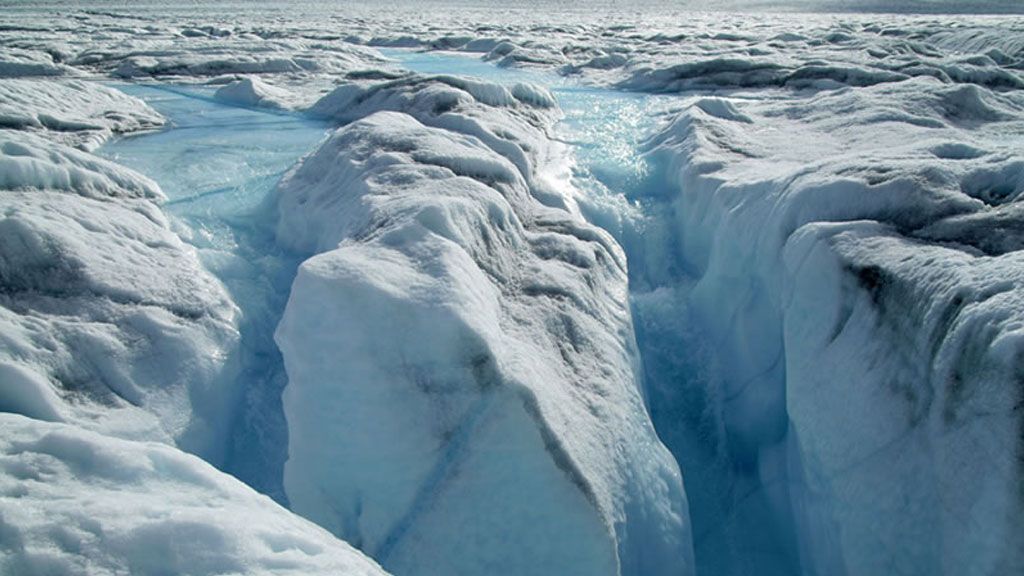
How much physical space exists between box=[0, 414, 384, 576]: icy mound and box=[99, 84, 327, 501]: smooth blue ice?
125cm

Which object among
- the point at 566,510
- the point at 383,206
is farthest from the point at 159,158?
the point at 566,510

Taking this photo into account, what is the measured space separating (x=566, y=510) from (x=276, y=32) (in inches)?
700

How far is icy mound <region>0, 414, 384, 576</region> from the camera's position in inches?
46.8

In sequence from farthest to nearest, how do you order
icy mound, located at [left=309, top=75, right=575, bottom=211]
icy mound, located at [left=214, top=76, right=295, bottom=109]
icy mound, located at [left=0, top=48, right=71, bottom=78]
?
1. icy mound, located at [left=0, top=48, right=71, bottom=78]
2. icy mound, located at [left=214, top=76, right=295, bottom=109]
3. icy mound, located at [left=309, top=75, right=575, bottom=211]

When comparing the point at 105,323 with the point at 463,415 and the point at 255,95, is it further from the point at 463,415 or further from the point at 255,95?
the point at 255,95

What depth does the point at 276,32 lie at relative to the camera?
17031 millimetres

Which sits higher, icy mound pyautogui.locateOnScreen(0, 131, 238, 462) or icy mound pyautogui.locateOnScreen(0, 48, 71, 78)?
icy mound pyautogui.locateOnScreen(0, 48, 71, 78)

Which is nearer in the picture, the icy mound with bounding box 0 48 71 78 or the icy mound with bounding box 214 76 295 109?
the icy mound with bounding box 214 76 295 109

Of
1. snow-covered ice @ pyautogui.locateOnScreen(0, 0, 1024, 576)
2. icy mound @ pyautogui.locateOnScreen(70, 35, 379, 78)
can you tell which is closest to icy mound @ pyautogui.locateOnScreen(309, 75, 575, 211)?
snow-covered ice @ pyautogui.locateOnScreen(0, 0, 1024, 576)

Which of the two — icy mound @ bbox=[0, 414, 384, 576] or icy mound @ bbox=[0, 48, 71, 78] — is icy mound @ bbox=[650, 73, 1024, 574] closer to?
icy mound @ bbox=[0, 414, 384, 576]

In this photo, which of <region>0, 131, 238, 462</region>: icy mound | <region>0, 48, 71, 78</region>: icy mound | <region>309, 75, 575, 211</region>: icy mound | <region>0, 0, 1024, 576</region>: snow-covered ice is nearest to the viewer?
<region>0, 0, 1024, 576</region>: snow-covered ice

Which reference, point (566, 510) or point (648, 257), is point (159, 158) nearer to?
point (648, 257)

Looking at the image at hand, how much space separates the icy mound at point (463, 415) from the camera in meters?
2.20

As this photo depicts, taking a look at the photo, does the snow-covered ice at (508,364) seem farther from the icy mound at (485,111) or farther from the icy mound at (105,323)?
the icy mound at (485,111)
